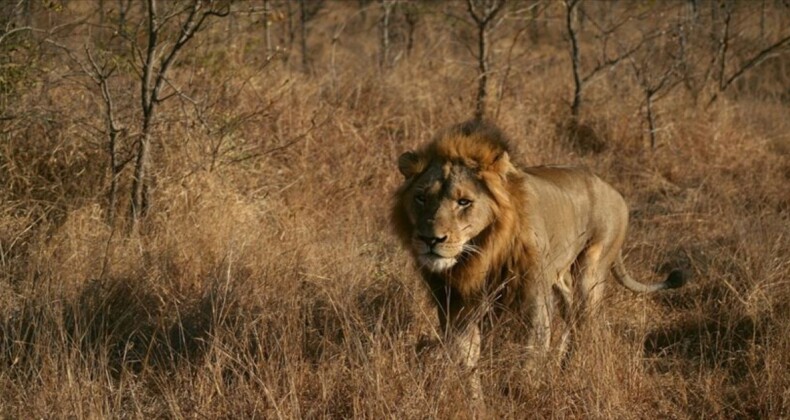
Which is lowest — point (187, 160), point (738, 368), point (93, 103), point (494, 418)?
point (738, 368)

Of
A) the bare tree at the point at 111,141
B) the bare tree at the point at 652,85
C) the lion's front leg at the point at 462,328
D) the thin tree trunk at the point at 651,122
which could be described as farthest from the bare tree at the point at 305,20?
the lion's front leg at the point at 462,328

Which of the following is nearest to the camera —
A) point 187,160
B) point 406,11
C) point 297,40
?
point 187,160

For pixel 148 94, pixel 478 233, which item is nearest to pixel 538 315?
pixel 478 233

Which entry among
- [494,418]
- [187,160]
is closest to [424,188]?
[494,418]

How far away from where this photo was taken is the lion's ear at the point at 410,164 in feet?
13.0

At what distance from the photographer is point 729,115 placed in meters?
9.17

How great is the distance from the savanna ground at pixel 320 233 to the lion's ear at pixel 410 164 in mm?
562

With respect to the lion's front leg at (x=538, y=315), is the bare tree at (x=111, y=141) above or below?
above

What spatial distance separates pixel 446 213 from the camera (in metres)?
3.69

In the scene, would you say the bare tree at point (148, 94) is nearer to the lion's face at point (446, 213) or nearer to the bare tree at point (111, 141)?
the bare tree at point (111, 141)

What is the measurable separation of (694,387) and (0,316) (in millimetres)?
3185

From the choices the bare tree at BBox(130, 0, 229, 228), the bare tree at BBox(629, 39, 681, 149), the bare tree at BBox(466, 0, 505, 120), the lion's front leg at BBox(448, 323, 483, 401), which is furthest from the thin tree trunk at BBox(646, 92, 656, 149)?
the lion's front leg at BBox(448, 323, 483, 401)

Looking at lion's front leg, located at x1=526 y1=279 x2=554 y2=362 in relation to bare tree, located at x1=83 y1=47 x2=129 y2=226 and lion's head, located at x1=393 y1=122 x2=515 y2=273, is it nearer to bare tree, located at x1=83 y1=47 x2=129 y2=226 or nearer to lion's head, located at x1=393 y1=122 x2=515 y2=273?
lion's head, located at x1=393 y1=122 x2=515 y2=273

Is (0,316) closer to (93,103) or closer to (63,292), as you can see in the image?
(63,292)
